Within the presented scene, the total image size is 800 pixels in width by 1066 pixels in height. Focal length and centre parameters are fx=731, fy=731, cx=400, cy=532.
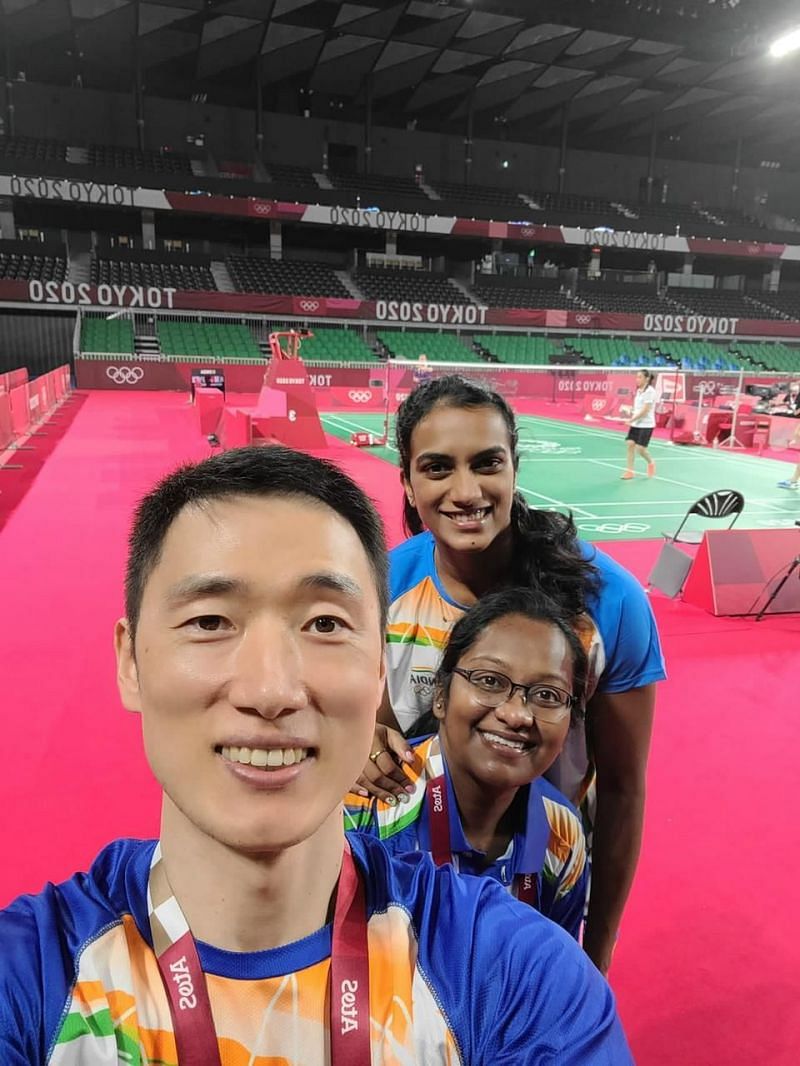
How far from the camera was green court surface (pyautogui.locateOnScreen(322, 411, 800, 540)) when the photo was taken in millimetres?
10133

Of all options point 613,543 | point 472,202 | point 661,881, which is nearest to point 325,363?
point 472,202

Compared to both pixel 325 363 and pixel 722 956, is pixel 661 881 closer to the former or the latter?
pixel 722 956

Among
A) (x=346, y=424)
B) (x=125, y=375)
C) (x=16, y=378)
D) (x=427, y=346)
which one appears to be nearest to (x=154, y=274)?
(x=125, y=375)

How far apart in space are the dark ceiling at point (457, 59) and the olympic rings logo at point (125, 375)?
13511 mm

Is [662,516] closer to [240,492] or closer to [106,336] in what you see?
[240,492]

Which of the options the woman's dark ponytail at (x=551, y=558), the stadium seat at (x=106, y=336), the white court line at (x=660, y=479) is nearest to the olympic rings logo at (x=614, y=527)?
the white court line at (x=660, y=479)

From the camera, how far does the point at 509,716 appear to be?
65.2 inches

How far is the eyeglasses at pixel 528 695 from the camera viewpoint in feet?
5.51

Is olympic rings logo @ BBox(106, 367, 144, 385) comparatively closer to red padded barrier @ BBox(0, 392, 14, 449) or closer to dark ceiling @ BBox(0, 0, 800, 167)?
red padded barrier @ BBox(0, 392, 14, 449)

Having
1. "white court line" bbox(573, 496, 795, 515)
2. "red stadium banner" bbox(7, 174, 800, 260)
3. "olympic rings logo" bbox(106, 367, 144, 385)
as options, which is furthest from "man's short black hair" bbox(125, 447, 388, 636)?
"red stadium banner" bbox(7, 174, 800, 260)

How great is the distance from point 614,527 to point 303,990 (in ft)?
30.0

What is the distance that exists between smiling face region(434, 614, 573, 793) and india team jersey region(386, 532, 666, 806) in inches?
6.2

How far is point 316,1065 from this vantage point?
100 centimetres

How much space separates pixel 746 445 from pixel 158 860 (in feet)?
62.2
